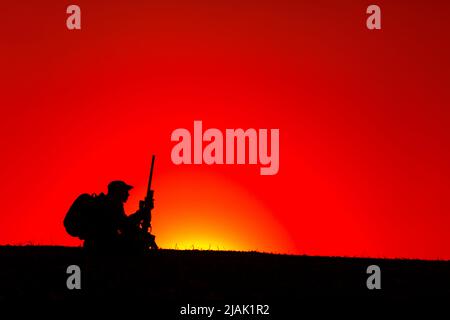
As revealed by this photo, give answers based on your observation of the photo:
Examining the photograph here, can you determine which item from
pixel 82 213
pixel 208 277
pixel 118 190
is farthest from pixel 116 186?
pixel 208 277

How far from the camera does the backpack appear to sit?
18328mm

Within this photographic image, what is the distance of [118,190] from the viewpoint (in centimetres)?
1855

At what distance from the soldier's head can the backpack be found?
0.29 m

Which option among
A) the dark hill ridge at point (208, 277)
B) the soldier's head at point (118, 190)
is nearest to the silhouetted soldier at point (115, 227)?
the soldier's head at point (118, 190)

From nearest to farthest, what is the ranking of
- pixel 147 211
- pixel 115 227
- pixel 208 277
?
Answer: pixel 208 277
pixel 115 227
pixel 147 211

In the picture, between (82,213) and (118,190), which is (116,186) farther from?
(82,213)

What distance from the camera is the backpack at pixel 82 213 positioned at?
1833 centimetres

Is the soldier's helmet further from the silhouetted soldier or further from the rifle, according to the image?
the rifle

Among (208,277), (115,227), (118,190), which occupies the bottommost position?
(208,277)

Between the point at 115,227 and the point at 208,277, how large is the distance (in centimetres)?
344

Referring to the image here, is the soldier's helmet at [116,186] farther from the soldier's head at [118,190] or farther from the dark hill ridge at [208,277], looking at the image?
the dark hill ridge at [208,277]

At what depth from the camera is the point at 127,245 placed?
1923 centimetres
